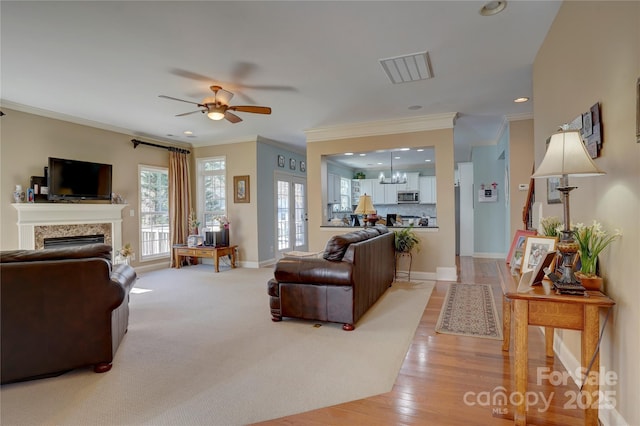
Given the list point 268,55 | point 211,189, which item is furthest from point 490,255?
point 268,55

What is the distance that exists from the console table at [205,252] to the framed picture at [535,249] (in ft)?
17.2

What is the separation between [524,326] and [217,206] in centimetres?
644

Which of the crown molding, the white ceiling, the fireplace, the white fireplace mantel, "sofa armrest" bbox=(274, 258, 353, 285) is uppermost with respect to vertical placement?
the white ceiling

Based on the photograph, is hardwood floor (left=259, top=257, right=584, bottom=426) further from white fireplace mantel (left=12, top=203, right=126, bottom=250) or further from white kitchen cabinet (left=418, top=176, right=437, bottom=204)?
white kitchen cabinet (left=418, top=176, right=437, bottom=204)

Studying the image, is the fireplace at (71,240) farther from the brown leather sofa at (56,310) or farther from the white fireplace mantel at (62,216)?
the brown leather sofa at (56,310)

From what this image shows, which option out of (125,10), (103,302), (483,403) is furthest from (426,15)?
(103,302)

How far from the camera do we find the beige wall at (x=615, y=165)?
1457mm

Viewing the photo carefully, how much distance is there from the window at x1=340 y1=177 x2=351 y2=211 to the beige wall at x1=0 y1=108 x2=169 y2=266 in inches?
220

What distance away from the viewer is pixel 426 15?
2.51m

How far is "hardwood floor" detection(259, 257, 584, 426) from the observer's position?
1.79 meters

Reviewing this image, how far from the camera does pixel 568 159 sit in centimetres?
162

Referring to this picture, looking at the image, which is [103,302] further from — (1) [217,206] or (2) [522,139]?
(2) [522,139]

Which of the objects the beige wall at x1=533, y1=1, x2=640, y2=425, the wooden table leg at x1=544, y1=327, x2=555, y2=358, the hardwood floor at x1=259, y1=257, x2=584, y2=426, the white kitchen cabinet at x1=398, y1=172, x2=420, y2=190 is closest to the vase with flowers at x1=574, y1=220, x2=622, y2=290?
the beige wall at x1=533, y1=1, x2=640, y2=425

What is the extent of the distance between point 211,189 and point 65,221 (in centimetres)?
278
